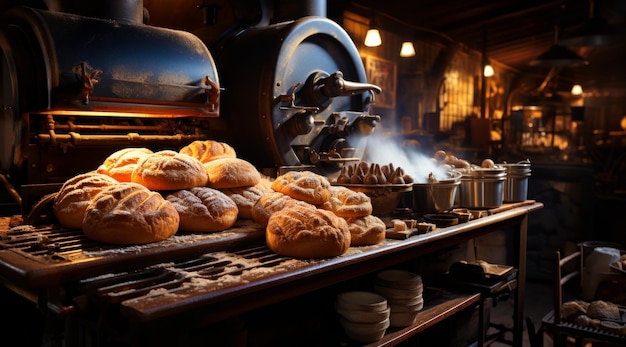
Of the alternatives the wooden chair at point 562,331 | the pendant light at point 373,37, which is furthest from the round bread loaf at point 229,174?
the pendant light at point 373,37

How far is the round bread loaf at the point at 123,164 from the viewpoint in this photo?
2.62 m

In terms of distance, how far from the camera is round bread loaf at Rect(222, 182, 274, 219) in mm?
2715

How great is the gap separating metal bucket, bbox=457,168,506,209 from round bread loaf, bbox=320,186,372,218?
4.27ft

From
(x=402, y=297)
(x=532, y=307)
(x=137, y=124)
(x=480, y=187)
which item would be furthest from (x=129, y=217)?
(x=532, y=307)

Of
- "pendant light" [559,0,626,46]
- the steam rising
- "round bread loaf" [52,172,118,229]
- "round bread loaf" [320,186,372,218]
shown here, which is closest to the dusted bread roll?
"round bread loaf" [52,172,118,229]

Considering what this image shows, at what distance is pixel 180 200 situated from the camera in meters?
2.42

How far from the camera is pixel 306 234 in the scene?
2.20 metres

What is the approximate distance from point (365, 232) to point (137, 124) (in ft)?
5.33

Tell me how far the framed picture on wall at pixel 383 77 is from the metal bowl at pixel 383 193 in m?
4.86

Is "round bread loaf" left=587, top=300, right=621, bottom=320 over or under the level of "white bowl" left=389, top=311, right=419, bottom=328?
under

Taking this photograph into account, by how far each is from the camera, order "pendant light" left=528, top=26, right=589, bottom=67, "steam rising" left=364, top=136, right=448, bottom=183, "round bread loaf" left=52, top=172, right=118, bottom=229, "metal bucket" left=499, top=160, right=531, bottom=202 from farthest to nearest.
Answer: "pendant light" left=528, top=26, right=589, bottom=67, "metal bucket" left=499, top=160, right=531, bottom=202, "steam rising" left=364, top=136, right=448, bottom=183, "round bread loaf" left=52, top=172, right=118, bottom=229

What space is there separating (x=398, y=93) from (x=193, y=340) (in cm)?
757

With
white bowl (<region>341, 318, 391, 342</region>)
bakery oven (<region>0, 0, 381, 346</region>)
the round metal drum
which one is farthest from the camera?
the round metal drum

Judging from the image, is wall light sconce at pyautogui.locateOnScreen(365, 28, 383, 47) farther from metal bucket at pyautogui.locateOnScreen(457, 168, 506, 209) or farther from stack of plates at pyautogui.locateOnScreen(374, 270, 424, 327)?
stack of plates at pyautogui.locateOnScreen(374, 270, 424, 327)
